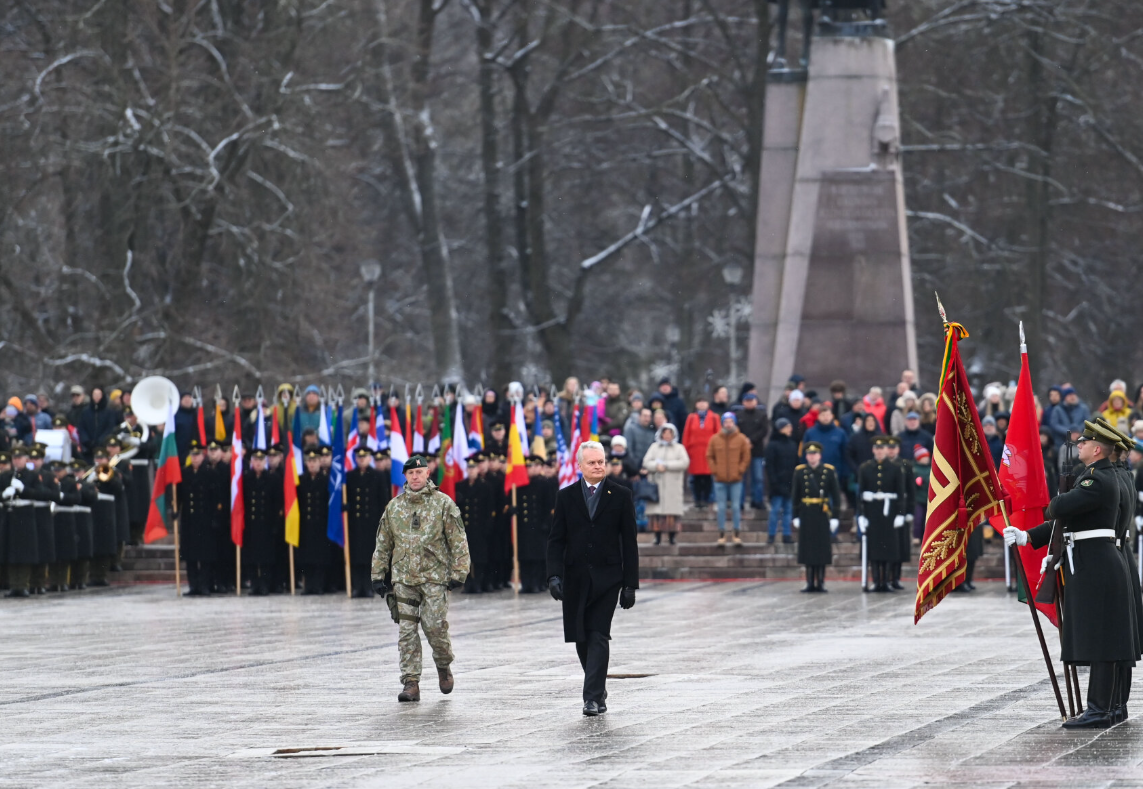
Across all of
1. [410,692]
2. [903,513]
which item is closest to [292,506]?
[903,513]

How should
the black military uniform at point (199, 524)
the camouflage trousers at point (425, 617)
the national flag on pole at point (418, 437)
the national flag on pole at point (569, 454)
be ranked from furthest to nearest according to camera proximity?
the national flag on pole at point (418, 437)
the black military uniform at point (199, 524)
the national flag on pole at point (569, 454)
the camouflage trousers at point (425, 617)

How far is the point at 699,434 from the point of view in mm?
25828

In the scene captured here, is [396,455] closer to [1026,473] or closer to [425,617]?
[425,617]

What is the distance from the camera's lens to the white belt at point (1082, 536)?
10688mm

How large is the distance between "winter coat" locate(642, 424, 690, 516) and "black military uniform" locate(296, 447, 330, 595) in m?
4.02

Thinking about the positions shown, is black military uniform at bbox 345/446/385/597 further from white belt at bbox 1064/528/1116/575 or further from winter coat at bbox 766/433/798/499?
white belt at bbox 1064/528/1116/575

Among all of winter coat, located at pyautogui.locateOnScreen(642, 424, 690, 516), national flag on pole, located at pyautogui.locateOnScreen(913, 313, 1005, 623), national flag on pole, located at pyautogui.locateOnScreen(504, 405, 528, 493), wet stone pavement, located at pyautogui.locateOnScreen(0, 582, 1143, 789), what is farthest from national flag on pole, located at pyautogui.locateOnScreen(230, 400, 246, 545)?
national flag on pole, located at pyautogui.locateOnScreen(913, 313, 1005, 623)

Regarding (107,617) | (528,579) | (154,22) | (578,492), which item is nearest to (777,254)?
(528,579)

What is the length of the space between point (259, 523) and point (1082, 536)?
45.3 ft

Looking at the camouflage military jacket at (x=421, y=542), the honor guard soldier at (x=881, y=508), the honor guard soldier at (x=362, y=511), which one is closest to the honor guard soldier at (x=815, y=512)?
the honor guard soldier at (x=881, y=508)

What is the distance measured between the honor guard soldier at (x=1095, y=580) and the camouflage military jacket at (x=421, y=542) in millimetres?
3598

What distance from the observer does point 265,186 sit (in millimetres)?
32000

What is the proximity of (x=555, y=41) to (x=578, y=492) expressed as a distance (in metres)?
29.4

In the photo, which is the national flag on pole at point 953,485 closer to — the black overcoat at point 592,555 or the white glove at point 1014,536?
the white glove at point 1014,536
